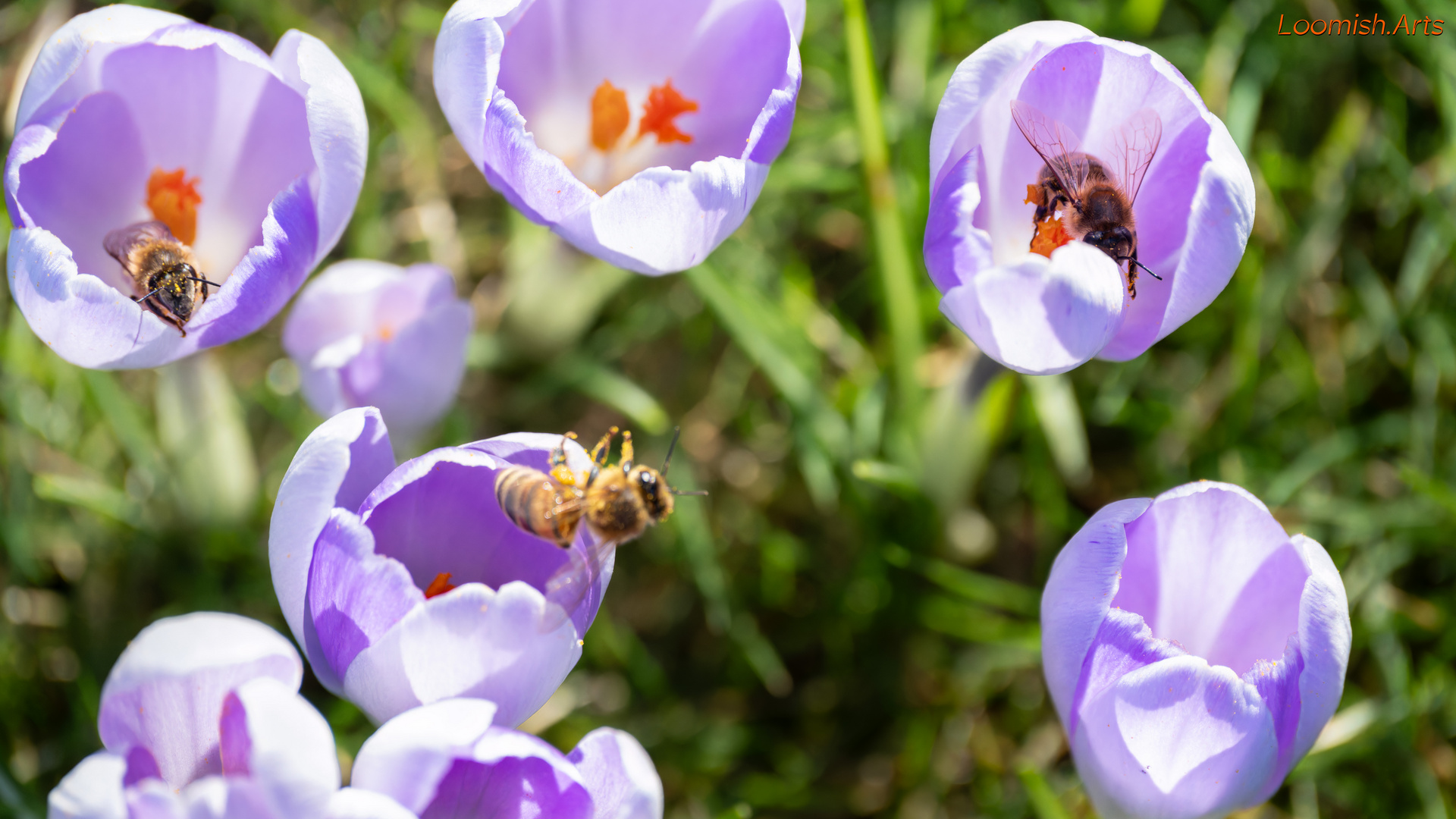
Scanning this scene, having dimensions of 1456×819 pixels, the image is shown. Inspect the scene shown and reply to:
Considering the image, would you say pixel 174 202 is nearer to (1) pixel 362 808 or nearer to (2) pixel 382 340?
(2) pixel 382 340

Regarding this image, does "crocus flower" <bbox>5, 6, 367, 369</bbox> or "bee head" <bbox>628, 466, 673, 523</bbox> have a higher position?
"crocus flower" <bbox>5, 6, 367, 369</bbox>

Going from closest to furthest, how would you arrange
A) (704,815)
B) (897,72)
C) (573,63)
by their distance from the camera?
(573,63) < (704,815) < (897,72)

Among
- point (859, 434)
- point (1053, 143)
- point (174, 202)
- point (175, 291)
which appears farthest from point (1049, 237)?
point (174, 202)

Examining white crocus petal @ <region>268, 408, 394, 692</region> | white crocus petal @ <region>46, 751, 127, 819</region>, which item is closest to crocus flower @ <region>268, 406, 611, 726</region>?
white crocus petal @ <region>268, 408, 394, 692</region>

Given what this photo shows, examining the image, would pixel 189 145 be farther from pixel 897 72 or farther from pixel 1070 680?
pixel 1070 680

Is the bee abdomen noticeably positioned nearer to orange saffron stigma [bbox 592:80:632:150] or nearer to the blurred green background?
the blurred green background

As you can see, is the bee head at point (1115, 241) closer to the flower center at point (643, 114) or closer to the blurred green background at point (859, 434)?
the blurred green background at point (859, 434)

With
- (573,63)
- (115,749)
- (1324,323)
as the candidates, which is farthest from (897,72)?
(115,749)
